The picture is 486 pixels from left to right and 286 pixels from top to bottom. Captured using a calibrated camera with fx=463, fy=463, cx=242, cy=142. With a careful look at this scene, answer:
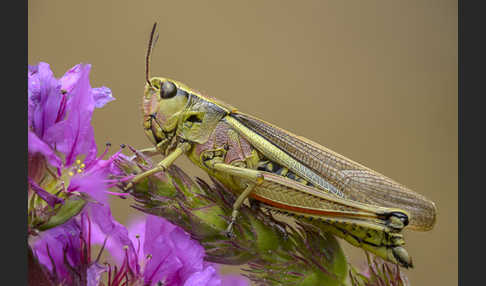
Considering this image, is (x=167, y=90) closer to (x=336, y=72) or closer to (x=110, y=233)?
(x=110, y=233)

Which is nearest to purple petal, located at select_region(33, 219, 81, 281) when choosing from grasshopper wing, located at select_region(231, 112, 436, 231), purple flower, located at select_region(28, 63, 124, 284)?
purple flower, located at select_region(28, 63, 124, 284)

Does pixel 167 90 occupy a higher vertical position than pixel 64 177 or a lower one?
higher

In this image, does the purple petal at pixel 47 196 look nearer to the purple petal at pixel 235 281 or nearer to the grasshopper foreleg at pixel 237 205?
the grasshopper foreleg at pixel 237 205

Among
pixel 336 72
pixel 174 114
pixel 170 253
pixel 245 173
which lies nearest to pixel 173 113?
pixel 174 114

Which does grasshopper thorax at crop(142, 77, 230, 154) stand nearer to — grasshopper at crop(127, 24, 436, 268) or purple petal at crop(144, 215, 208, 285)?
grasshopper at crop(127, 24, 436, 268)

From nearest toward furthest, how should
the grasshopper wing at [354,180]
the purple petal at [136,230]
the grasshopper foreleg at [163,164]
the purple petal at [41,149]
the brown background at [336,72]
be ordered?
the purple petal at [41,149] → the grasshopper foreleg at [163,164] → the purple petal at [136,230] → the grasshopper wing at [354,180] → the brown background at [336,72]

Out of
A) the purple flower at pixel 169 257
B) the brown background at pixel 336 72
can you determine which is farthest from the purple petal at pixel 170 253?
the brown background at pixel 336 72

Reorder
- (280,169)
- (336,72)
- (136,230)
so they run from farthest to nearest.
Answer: (336,72), (280,169), (136,230)

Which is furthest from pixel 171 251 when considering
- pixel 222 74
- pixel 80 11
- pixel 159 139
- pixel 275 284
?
pixel 222 74
